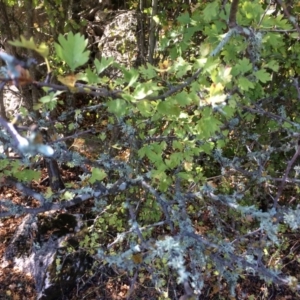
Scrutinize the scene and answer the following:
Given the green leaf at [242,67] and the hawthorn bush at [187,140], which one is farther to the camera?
the green leaf at [242,67]

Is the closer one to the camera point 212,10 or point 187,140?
point 212,10

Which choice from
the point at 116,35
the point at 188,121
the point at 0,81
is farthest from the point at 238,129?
the point at 0,81

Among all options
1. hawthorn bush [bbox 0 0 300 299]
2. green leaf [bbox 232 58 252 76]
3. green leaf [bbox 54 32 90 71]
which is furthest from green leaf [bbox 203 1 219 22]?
green leaf [bbox 54 32 90 71]

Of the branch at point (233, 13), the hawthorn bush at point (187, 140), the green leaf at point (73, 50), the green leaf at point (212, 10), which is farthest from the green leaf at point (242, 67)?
the green leaf at point (73, 50)

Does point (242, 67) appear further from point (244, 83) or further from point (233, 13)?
point (233, 13)

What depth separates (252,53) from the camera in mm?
2000

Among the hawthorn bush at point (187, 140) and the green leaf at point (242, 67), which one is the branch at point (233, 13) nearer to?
the hawthorn bush at point (187, 140)

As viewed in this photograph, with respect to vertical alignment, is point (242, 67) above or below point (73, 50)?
below

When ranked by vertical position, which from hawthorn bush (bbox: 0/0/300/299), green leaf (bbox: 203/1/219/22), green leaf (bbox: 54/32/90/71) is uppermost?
green leaf (bbox: 54/32/90/71)

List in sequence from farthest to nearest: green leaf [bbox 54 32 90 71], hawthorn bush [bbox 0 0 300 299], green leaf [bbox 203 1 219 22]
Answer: green leaf [bbox 203 1 219 22], hawthorn bush [bbox 0 0 300 299], green leaf [bbox 54 32 90 71]

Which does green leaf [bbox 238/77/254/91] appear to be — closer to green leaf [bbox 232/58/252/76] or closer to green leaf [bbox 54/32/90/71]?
green leaf [bbox 232/58/252/76]

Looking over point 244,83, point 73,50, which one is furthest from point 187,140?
point 73,50

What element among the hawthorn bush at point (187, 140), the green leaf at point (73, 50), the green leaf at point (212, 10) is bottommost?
the hawthorn bush at point (187, 140)

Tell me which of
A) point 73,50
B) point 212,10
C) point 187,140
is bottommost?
point 187,140
